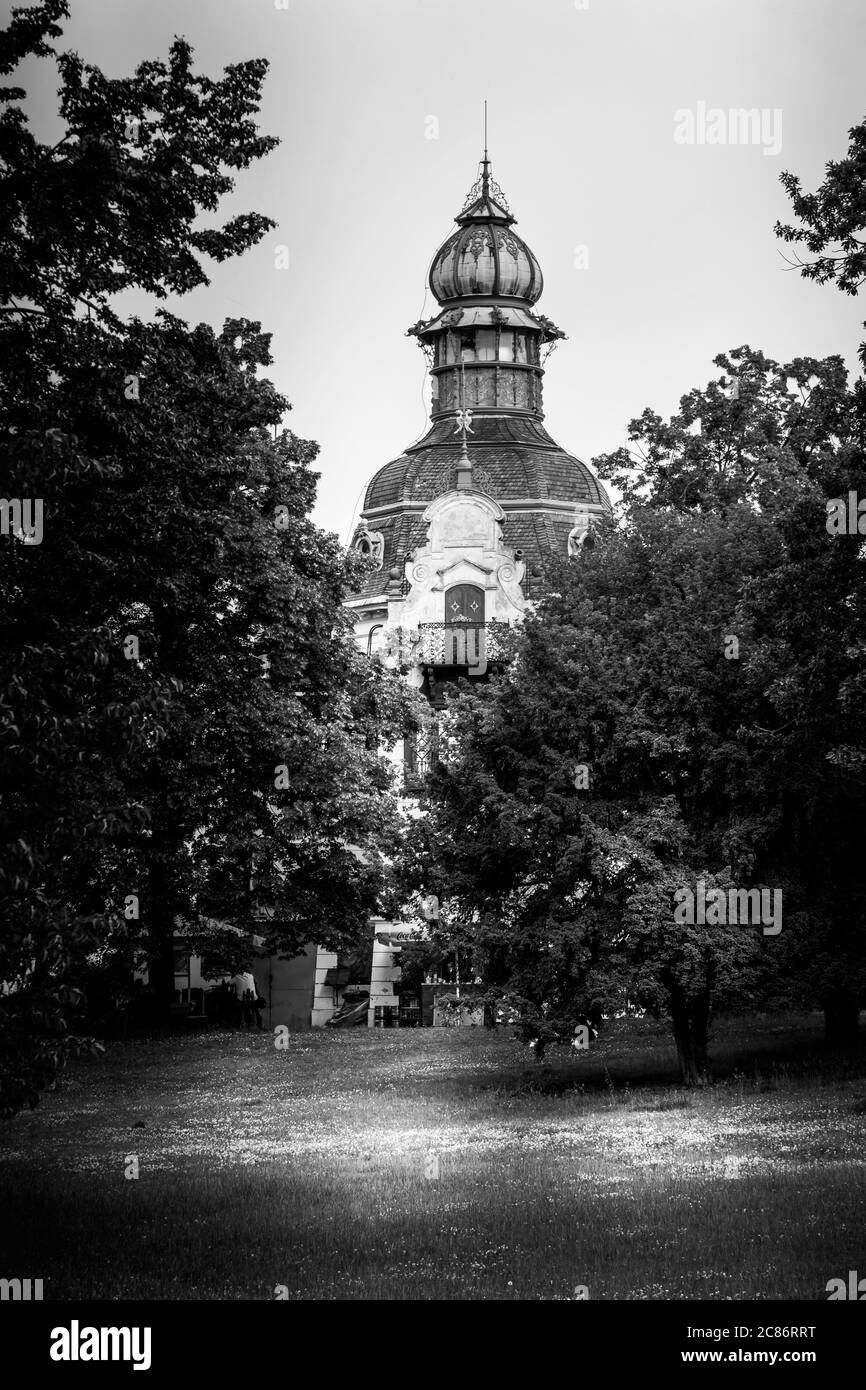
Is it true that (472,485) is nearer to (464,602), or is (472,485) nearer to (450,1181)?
(464,602)

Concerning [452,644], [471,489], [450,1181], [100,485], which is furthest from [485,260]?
[450,1181]

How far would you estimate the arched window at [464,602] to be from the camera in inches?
2943

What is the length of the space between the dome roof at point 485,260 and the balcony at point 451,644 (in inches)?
827

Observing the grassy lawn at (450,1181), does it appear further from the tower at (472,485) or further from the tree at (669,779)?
the tower at (472,485)

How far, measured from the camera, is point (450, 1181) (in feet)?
77.6

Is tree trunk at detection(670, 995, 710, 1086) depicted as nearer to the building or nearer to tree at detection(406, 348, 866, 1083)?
tree at detection(406, 348, 866, 1083)

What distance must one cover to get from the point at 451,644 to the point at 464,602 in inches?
122

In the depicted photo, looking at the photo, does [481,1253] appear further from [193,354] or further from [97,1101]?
[97,1101]

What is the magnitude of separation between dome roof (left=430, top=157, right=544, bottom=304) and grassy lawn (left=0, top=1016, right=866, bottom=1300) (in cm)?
5490
